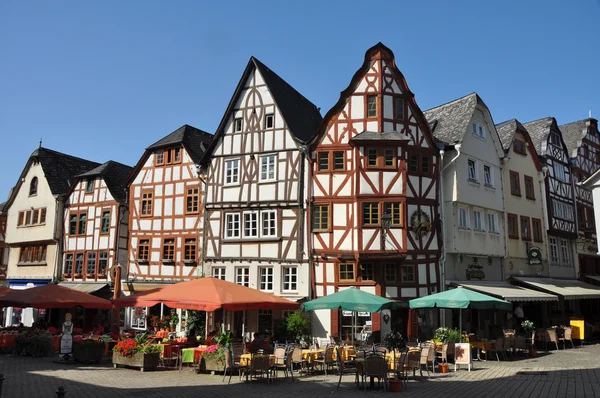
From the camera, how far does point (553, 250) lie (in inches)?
1223

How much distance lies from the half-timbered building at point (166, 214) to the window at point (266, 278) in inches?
147

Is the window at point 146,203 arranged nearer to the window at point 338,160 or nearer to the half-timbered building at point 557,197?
the window at point 338,160

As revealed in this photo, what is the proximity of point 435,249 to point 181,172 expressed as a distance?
13605mm

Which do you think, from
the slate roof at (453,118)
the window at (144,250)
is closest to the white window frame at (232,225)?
the window at (144,250)

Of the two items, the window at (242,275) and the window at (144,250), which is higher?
the window at (144,250)

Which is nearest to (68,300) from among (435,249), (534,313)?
(435,249)

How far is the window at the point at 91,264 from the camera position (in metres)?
30.3

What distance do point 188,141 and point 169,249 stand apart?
5.87m

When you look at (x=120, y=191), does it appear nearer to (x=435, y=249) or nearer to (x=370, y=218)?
(x=370, y=218)

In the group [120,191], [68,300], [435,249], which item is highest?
→ [120,191]

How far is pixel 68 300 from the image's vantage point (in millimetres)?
20484

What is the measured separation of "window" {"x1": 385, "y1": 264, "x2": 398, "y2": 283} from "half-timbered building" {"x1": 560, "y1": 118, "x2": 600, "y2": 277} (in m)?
17.0

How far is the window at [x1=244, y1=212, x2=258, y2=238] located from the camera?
2462cm

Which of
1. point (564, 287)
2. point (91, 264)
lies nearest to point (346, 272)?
point (564, 287)
